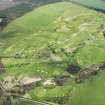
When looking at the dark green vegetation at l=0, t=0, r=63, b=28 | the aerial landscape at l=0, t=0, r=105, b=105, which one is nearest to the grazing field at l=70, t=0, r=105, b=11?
the aerial landscape at l=0, t=0, r=105, b=105

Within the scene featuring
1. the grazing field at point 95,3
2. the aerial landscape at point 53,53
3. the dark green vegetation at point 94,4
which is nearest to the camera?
the aerial landscape at point 53,53

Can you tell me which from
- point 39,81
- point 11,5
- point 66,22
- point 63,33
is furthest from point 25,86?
point 11,5

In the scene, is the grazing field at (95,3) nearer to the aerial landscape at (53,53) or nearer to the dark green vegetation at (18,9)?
the aerial landscape at (53,53)

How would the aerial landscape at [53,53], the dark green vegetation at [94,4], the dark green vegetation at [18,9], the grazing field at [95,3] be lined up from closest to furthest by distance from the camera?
the aerial landscape at [53,53] < the dark green vegetation at [18,9] < the dark green vegetation at [94,4] < the grazing field at [95,3]

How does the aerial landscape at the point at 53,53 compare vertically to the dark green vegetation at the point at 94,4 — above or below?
above

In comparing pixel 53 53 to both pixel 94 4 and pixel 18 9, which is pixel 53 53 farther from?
pixel 94 4

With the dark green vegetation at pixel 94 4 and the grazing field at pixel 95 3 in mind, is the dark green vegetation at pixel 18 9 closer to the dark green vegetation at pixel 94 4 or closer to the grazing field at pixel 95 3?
the dark green vegetation at pixel 94 4

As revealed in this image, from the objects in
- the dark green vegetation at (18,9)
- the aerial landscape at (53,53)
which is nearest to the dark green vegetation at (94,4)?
the aerial landscape at (53,53)

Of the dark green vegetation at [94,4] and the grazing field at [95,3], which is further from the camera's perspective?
the grazing field at [95,3]
